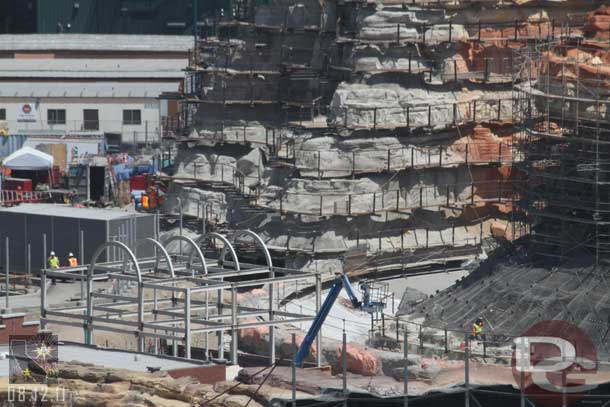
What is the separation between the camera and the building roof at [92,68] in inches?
4729

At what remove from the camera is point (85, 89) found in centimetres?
11794

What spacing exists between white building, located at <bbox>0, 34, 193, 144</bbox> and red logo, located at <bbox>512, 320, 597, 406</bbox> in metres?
52.9

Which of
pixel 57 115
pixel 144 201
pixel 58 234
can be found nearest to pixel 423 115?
pixel 58 234

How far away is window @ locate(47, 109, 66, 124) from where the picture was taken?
117 metres

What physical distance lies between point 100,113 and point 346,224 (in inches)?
1636

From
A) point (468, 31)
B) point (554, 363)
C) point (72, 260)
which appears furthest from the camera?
point (468, 31)

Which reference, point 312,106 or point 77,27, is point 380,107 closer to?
point 312,106

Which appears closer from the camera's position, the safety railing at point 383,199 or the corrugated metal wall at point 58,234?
the safety railing at point 383,199

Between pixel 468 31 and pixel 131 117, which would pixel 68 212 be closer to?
pixel 468 31

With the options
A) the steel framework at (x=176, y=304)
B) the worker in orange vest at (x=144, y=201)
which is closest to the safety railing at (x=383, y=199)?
the steel framework at (x=176, y=304)

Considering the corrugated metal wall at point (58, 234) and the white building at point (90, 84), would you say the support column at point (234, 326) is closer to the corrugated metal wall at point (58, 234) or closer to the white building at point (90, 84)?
the corrugated metal wall at point (58, 234)

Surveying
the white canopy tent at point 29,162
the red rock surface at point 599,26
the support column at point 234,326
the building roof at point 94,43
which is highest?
the red rock surface at point 599,26

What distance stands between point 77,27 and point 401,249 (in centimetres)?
6244

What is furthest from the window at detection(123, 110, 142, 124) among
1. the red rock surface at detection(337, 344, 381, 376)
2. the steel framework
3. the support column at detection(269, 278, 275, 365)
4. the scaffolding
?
the red rock surface at detection(337, 344, 381, 376)
